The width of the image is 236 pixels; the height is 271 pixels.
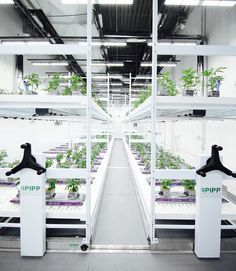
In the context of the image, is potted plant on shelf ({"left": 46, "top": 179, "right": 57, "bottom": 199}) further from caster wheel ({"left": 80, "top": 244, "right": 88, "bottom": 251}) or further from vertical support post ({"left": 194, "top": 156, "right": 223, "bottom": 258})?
vertical support post ({"left": 194, "top": 156, "right": 223, "bottom": 258})

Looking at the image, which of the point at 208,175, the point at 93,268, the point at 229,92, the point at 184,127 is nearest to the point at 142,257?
the point at 93,268

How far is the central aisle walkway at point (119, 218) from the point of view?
2465 mm

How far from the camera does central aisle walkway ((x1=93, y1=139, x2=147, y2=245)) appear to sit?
246 cm

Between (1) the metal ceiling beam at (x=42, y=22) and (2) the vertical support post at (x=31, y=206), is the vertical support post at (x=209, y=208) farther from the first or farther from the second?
(1) the metal ceiling beam at (x=42, y=22)

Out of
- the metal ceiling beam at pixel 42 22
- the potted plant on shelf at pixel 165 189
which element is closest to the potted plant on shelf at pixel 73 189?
the potted plant on shelf at pixel 165 189

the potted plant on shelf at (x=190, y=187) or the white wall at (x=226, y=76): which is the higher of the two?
the white wall at (x=226, y=76)

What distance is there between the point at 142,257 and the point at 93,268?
0.50 metres

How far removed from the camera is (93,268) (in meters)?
1.97

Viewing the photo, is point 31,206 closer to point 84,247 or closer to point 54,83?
point 84,247

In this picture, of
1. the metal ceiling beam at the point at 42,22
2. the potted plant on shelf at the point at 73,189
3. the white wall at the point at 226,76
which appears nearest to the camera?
the potted plant on shelf at the point at 73,189

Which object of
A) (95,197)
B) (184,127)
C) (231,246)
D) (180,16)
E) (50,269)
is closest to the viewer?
(50,269)

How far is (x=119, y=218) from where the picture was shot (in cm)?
A: 303

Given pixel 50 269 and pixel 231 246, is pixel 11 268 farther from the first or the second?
pixel 231 246

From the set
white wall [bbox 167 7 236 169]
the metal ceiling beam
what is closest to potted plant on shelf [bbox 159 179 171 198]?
white wall [bbox 167 7 236 169]
